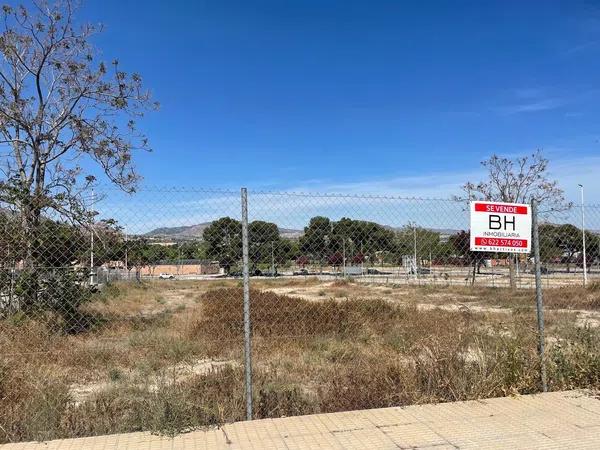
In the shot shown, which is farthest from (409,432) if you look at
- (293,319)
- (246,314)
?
(293,319)

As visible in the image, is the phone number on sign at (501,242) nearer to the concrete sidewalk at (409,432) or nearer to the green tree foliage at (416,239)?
the green tree foliage at (416,239)

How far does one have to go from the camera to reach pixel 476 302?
974 inches

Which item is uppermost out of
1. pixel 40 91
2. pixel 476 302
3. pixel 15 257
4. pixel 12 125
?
pixel 40 91

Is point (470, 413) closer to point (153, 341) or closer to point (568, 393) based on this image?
point (568, 393)

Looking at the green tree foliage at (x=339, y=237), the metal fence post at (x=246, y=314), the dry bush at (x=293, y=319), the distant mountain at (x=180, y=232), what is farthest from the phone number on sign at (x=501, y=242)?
the dry bush at (x=293, y=319)

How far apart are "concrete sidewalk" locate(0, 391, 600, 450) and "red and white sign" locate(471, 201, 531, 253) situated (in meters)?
1.78

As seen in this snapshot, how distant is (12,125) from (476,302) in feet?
64.9

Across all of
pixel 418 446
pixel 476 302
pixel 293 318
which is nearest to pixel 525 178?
pixel 476 302

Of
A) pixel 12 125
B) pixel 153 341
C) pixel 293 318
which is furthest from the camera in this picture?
pixel 12 125

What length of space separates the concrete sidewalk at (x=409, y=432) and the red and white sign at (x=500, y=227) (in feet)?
5.85

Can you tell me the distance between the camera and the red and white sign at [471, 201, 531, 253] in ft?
20.9

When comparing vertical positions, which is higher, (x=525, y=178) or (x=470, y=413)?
(x=525, y=178)

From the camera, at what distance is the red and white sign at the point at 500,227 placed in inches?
250

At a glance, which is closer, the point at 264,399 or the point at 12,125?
the point at 264,399
